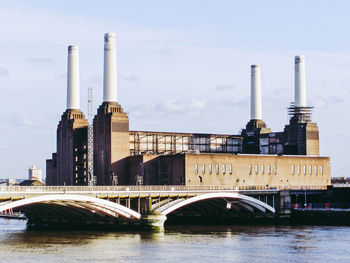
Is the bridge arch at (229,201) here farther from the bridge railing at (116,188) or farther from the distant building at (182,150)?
the distant building at (182,150)

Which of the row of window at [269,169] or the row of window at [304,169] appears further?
the row of window at [304,169]

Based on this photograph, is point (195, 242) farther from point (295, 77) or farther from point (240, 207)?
point (295, 77)

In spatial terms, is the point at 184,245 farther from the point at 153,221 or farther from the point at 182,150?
the point at 182,150

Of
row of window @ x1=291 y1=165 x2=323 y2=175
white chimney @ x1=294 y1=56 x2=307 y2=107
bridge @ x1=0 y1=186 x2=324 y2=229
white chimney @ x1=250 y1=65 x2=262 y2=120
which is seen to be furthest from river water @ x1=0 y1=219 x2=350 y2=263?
white chimney @ x1=250 y1=65 x2=262 y2=120

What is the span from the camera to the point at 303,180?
420 ft

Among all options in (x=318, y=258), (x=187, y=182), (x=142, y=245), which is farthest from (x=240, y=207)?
(x=318, y=258)

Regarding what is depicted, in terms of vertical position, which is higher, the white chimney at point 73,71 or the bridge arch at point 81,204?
the white chimney at point 73,71

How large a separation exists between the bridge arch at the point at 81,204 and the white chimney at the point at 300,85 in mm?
54945

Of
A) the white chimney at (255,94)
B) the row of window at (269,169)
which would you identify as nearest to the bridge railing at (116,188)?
the row of window at (269,169)

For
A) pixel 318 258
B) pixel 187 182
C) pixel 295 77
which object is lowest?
pixel 318 258

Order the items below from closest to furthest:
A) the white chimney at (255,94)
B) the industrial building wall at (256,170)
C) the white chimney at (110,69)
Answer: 1. the industrial building wall at (256,170)
2. the white chimney at (110,69)
3. the white chimney at (255,94)

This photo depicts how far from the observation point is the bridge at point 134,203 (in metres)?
80.4

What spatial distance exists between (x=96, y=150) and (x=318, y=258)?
211 ft

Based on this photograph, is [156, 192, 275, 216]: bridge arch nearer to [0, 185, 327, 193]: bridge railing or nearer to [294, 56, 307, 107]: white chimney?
[0, 185, 327, 193]: bridge railing
